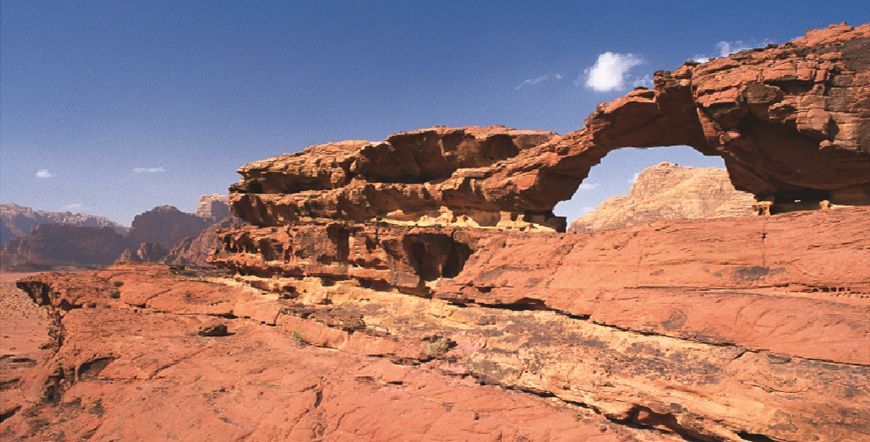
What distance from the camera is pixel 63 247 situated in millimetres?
98688

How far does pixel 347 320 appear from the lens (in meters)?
13.6

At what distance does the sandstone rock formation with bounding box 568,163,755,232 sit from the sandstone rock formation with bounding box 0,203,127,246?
16279 cm

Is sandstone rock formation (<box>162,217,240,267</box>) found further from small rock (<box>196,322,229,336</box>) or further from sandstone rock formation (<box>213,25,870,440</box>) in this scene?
sandstone rock formation (<box>213,25,870,440</box>)

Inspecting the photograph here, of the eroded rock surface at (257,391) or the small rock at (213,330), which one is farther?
the small rock at (213,330)

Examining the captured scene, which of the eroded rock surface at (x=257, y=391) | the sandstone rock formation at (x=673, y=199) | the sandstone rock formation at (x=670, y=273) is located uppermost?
the sandstone rock formation at (x=673, y=199)

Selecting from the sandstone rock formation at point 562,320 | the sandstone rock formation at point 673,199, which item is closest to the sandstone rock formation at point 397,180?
the sandstone rock formation at point 562,320

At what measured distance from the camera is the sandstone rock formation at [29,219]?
14775 cm

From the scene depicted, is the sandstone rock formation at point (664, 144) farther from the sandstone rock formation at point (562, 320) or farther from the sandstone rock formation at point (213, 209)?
the sandstone rock formation at point (213, 209)

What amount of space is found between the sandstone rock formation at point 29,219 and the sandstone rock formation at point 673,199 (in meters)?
163

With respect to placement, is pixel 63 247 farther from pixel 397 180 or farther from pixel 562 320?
pixel 562 320

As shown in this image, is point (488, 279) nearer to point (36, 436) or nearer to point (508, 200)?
point (508, 200)

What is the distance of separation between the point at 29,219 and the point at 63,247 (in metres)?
91.8

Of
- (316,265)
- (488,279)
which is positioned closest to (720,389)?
(488,279)

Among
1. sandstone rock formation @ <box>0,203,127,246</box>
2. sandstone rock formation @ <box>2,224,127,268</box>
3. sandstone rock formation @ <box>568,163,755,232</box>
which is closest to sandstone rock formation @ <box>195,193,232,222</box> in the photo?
sandstone rock formation @ <box>2,224,127,268</box>
